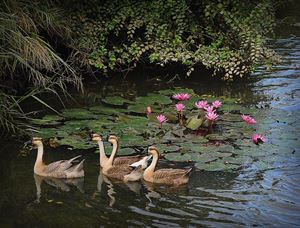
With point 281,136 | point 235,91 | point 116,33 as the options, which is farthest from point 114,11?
point 281,136

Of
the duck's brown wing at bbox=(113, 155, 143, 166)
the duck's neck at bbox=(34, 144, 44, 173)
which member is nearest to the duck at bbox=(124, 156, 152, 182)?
the duck's brown wing at bbox=(113, 155, 143, 166)

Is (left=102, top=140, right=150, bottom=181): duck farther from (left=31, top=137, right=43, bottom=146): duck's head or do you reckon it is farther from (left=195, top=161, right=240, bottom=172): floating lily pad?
(left=31, top=137, right=43, bottom=146): duck's head

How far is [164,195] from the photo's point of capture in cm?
784

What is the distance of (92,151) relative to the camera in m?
9.24

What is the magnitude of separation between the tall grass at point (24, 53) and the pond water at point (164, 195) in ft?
2.11

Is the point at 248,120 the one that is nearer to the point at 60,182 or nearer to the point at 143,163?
the point at 143,163

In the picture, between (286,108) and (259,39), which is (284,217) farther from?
(259,39)

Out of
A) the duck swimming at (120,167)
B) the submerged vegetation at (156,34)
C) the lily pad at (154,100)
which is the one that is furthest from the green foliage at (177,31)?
the duck swimming at (120,167)

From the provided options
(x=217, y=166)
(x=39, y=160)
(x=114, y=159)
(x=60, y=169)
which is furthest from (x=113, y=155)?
(x=217, y=166)

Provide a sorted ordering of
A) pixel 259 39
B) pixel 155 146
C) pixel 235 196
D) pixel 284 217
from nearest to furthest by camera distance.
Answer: pixel 284 217, pixel 235 196, pixel 155 146, pixel 259 39

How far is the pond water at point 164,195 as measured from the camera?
23.0ft

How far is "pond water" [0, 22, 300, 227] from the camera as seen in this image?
23.0 feet

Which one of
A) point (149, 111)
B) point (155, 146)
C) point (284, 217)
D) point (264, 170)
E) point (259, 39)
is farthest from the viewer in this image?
point (259, 39)

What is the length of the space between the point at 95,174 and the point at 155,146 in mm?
1101
